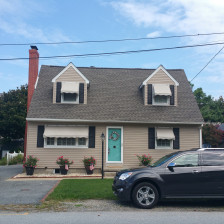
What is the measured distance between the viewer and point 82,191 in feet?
30.6

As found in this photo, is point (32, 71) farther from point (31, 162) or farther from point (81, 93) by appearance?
point (31, 162)

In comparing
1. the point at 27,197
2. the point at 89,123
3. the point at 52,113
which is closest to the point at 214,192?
the point at 27,197

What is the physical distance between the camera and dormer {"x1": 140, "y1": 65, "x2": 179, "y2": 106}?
16.0 metres

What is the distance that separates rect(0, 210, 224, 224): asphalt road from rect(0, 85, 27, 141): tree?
21.7m

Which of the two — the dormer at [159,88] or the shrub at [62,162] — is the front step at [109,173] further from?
the dormer at [159,88]

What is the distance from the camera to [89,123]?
1490cm

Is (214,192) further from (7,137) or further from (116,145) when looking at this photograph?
(7,137)

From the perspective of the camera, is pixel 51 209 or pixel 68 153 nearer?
pixel 51 209

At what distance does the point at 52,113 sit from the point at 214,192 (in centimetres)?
979

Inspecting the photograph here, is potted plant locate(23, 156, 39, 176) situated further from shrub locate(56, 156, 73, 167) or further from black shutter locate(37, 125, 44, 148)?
shrub locate(56, 156, 73, 167)

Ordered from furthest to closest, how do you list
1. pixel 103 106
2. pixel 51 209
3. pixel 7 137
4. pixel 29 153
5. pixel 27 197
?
pixel 7 137 → pixel 103 106 → pixel 29 153 → pixel 27 197 → pixel 51 209

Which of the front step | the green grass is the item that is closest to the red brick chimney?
the front step

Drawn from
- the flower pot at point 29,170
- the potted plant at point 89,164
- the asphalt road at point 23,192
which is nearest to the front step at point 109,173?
the potted plant at point 89,164

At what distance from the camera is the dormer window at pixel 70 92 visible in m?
15.2
